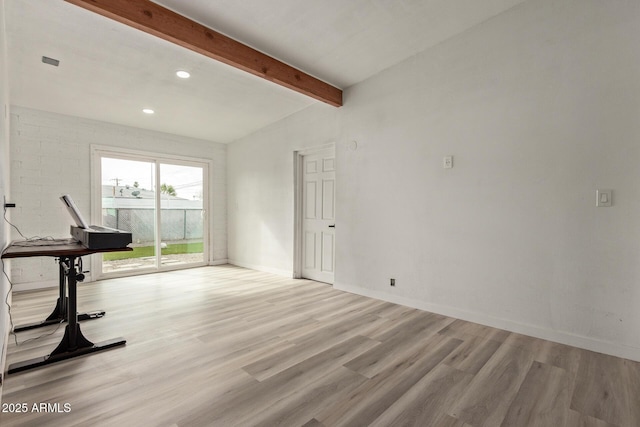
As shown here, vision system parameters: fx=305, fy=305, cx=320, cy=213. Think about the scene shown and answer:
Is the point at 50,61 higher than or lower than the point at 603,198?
higher

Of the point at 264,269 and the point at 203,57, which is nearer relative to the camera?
the point at 203,57

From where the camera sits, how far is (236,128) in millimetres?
5578

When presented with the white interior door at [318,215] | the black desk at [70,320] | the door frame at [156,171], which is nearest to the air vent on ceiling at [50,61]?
the door frame at [156,171]

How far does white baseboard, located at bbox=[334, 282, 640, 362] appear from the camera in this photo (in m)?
2.41

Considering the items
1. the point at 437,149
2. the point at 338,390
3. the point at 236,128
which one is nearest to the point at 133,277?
the point at 236,128

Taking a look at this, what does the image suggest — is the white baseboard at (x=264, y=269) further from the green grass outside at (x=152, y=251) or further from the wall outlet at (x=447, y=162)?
the wall outlet at (x=447, y=162)

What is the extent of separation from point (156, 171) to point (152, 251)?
1444 millimetres

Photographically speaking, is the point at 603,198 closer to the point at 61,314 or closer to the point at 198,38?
the point at 198,38

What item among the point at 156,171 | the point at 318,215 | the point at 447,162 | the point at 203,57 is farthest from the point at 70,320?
the point at 447,162

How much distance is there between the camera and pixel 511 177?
293cm

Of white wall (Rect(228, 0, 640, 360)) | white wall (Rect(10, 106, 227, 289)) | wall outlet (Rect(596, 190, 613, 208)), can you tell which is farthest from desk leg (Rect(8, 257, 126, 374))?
wall outlet (Rect(596, 190, 613, 208))

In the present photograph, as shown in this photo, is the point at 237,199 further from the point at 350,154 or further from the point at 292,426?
the point at 292,426

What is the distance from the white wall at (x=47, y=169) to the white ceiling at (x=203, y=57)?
26 centimetres

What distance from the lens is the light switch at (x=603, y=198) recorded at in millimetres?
2455
